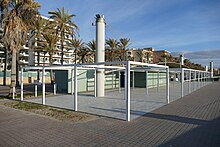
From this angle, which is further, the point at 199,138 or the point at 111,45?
the point at 111,45

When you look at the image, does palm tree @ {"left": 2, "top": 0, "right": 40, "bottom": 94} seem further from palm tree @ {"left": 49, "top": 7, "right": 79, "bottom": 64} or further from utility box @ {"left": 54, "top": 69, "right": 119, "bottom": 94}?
palm tree @ {"left": 49, "top": 7, "right": 79, "bottom": 64}

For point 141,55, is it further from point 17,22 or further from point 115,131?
point 115,131

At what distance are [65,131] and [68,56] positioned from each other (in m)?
63.4

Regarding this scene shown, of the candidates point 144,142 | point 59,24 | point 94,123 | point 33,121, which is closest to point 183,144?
point 144,142

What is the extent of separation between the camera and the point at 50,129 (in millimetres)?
6863

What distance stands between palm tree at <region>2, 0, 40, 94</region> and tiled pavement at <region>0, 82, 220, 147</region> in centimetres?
754

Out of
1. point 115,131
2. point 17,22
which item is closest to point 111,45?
point 17,22

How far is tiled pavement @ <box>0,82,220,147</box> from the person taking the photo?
556 centimetres

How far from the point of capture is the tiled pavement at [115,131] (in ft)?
18.2

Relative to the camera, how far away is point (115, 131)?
661 centimetres

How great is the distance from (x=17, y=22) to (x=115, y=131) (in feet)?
38.3

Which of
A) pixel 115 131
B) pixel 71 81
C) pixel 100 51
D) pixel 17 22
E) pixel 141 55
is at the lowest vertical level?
pixel 115 131

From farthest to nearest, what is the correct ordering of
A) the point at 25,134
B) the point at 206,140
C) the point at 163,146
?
the point at 25,134
the point at 206,140
the point at 163,146

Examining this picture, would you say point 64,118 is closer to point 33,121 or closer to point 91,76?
point 33,121
